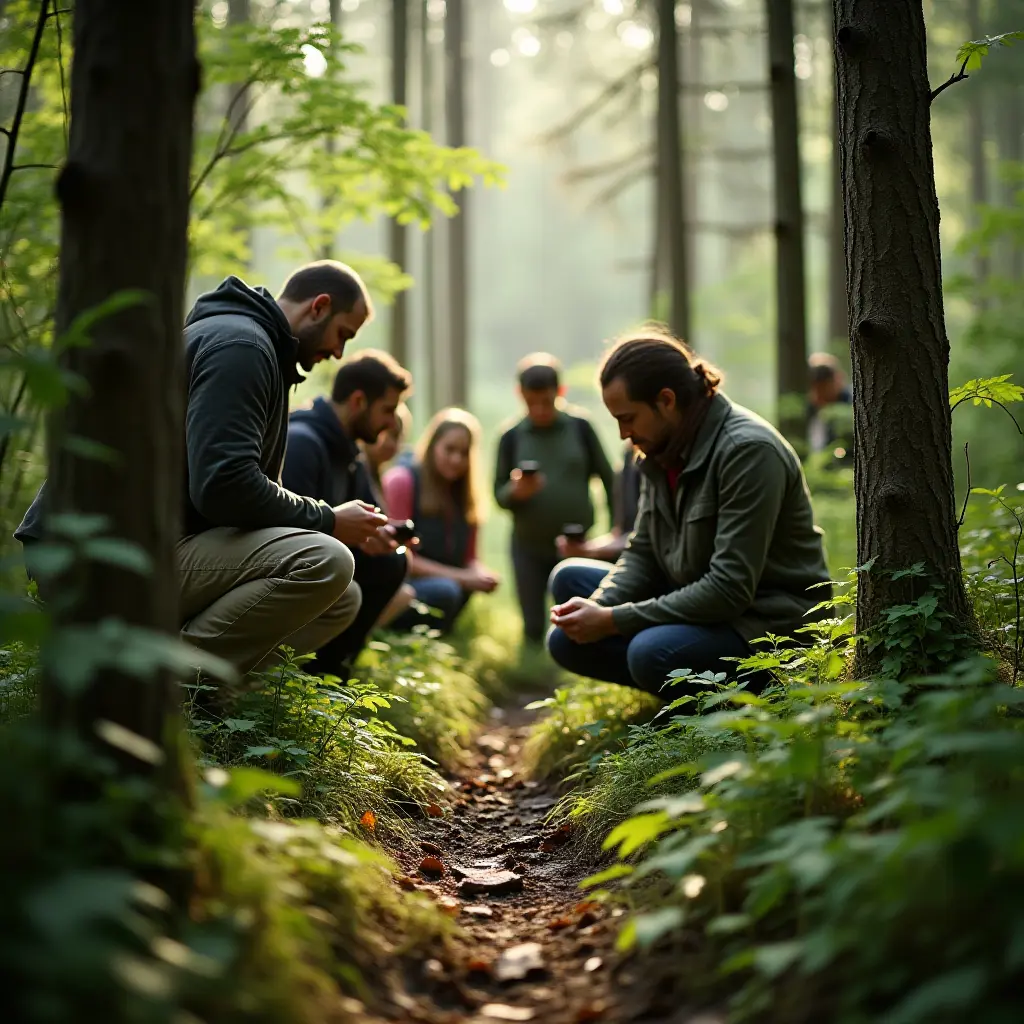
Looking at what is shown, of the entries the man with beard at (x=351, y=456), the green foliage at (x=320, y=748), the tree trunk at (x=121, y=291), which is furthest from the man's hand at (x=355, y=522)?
the tree trunk at (x=121, y=291)

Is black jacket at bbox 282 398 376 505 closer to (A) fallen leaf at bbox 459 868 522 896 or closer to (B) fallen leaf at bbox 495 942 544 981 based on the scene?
(A) fallen leaf at bbox 459 868 522 896

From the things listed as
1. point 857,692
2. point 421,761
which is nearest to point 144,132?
point 857,692

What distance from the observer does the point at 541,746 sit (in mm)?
4594

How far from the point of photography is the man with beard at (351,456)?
187 inches

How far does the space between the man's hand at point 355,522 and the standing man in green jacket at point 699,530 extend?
0.90m

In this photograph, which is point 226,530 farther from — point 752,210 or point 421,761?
point 752,210

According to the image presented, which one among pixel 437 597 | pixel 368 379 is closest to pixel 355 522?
pixel 368 379

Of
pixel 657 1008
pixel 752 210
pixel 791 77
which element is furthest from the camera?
pixel 752 210

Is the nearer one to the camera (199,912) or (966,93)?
(199,912)

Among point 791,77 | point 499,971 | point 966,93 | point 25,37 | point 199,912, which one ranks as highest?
point 966,93

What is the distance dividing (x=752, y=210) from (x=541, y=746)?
3418 centimetres

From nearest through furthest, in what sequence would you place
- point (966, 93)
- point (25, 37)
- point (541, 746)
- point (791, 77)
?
point (541, 746), point (25, 37), point (791, 77), point (966, 93)

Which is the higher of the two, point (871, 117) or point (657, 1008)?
point (871, 117)

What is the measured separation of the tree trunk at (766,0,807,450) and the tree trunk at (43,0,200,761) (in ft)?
22.0
